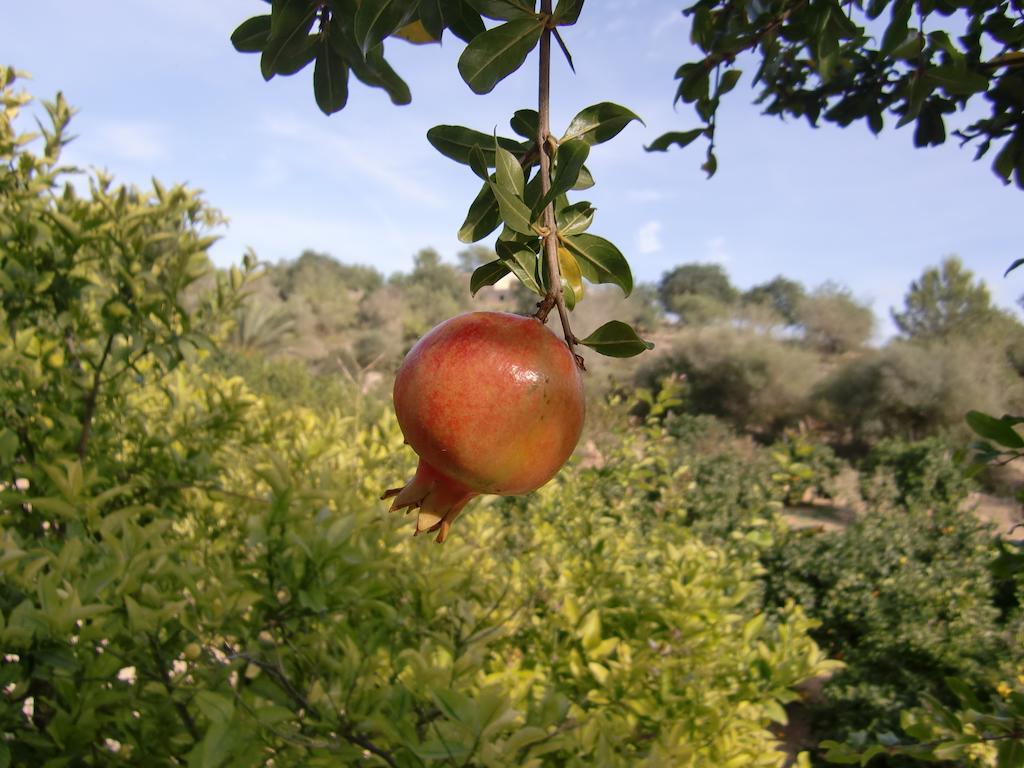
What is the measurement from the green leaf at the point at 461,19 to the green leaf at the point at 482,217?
4.3 inches

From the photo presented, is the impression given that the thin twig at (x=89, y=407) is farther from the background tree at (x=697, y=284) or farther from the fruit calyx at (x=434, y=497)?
the background tree at (x=697, y=284)

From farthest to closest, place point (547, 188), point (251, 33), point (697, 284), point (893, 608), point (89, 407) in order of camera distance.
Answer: point (697, 284) → point (893, 608) → point (89, 407) → point (251, 33) → point (547, 188)

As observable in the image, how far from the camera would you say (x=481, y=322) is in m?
0.37

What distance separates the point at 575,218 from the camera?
1.37ft

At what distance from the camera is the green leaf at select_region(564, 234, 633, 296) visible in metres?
0.40

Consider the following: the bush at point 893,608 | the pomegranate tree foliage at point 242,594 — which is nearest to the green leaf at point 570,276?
the pomegranate tree foliage at point 242,594

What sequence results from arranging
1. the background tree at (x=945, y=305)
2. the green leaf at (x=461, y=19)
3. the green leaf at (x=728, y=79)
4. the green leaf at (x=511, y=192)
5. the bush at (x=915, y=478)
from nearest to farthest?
the green leaf at (x=511, y=192), the green leaf at (x=461, y=19), the green leaf at (x=728, y=79), the bush at (x=915, y=478), the background tree at (x=945, y=305)

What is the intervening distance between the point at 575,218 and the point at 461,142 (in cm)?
9

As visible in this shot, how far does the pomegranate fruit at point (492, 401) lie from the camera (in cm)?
35

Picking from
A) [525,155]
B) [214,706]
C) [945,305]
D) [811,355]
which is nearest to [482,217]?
[525,155]

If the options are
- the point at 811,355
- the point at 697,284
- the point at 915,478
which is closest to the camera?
the point at 915,478

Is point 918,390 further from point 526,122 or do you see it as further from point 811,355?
point 526,122

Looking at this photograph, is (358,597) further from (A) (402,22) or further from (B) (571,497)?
(B) (571,497)

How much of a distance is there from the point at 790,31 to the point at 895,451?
7.26 metres
